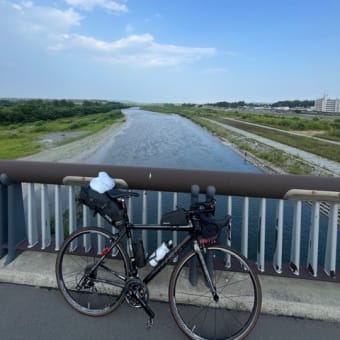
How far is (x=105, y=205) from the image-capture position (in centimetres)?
223

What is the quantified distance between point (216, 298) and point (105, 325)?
2.66 ft

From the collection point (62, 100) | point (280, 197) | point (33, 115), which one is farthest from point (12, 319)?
point (62, 100)

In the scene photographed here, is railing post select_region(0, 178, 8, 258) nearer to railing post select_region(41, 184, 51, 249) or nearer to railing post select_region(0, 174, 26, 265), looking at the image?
railing post select_region(0, 174, 26, 265)

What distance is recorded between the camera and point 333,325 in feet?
7.52

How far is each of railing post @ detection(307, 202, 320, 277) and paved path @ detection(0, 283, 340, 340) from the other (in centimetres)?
55

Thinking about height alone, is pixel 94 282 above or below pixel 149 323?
above

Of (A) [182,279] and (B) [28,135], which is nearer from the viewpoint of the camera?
(A) [182,279]

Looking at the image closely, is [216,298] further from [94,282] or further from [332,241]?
[332,241]

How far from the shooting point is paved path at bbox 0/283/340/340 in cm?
218

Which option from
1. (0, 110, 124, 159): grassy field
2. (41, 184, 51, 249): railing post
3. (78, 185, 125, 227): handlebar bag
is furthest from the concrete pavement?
(0, 110, 124, 159): grassy field

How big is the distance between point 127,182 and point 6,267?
137 cm

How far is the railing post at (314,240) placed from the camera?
2.72 metres

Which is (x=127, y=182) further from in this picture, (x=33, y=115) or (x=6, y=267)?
(x=33, y=115)

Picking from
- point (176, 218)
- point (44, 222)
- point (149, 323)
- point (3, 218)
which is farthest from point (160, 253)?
point (3, 218)
